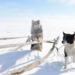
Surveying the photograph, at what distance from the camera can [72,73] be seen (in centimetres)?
226

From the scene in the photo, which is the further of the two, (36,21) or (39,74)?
(36,21)

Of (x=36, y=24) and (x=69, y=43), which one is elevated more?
(x=36, y=24)

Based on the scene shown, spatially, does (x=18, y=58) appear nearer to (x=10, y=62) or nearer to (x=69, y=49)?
(x=10, y=62)

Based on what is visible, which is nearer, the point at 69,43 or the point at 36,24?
the point at 69,43

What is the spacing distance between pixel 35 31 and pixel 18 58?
1491 mm

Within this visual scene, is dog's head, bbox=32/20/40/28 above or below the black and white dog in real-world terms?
above

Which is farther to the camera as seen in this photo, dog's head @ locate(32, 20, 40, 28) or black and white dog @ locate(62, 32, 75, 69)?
dog's head @ locate(32, 20, 40, 28)

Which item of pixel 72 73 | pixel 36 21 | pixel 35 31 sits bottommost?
pixel 72 73

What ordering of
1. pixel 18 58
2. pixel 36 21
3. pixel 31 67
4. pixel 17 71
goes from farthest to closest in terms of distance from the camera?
1. pixel 36 21
2. pixel 18 58
3. pixel 31 67
4. pixel 17 71

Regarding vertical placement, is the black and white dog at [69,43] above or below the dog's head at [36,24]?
below

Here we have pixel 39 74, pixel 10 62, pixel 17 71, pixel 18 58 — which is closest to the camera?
pixel 17 71

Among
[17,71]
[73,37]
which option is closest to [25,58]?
[17,71]

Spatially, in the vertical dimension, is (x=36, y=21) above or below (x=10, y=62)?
above

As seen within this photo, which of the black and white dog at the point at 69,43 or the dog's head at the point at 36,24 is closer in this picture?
the black and white dog at the point at 69,43
